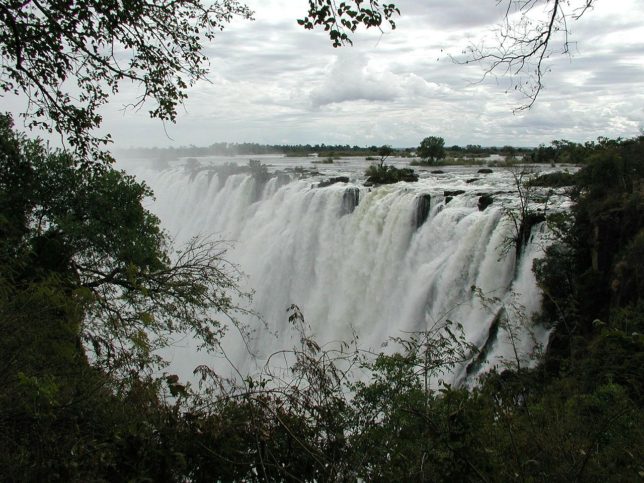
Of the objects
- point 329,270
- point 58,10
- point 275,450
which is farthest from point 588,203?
point 58,10

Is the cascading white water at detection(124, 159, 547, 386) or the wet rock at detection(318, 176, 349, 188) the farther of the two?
the wet rock at detection(318, 176, 349, 188)

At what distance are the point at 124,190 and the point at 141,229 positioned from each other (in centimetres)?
82

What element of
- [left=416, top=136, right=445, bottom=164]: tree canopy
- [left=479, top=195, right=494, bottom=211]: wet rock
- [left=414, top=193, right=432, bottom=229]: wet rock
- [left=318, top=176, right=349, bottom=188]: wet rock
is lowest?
[left=414, top=193, right=432, bottom=229]: wet rock

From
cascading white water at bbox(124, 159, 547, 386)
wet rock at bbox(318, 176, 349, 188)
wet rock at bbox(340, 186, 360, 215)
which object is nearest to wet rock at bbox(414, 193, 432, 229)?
cascading white water at bbox(124, 159, 547, 386)

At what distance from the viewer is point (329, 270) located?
59.1 ft

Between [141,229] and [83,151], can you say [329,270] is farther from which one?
[83,151]

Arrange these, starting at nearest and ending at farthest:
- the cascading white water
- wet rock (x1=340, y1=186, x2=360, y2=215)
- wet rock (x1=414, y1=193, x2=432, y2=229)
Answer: the cascading white water < wet rock (x1=414, y1=193, x2=432, y2=229) < wet rock (x1=340, y1=186, x2=360, y2=215)

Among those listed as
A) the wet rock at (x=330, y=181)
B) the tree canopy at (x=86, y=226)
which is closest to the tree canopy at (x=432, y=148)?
the wet rock at (x=330, y=181)

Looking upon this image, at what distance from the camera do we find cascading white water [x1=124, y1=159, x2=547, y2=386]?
1184 cm

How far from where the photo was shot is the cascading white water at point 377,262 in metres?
11.8

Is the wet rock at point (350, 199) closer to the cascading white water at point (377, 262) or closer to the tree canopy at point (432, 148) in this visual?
the cascading white water at point (377, 262)

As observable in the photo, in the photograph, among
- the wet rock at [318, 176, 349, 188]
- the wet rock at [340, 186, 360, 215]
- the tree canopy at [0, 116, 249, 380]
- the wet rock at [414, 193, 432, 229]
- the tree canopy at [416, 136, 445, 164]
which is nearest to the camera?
the tree canopy at [0, 116, 249, 380]

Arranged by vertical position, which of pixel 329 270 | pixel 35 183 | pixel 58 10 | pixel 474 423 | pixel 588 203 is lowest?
pixel 329 270

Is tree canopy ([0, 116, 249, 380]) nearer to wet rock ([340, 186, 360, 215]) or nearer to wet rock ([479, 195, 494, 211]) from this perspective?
wet rock ([479, 195, 494, 211])
